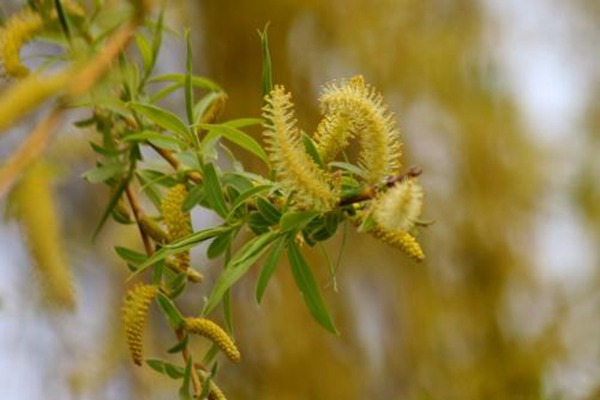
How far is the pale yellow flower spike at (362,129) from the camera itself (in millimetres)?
333

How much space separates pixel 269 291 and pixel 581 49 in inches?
29.4

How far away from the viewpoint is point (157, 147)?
43 centimetres

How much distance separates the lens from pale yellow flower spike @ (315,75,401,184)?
333 millimetres

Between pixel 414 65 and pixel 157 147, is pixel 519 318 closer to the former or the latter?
pixel 414 65

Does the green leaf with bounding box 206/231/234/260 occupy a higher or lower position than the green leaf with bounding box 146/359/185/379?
higher

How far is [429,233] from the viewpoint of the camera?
141 cm

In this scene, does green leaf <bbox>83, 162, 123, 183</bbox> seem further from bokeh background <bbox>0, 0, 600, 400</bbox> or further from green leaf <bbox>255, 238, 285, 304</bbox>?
bokeh background <bbox>0, 0, 600, 400</bbox>

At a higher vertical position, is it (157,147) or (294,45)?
(294,45)

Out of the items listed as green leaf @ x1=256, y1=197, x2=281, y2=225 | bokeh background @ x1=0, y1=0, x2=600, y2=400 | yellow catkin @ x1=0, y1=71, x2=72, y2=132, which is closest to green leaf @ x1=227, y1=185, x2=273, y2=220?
green leaf @ x1=256, y1=197, x2=281, y2=225

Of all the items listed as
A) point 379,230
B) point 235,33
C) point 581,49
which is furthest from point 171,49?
point 379,230

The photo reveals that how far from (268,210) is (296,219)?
2 cm

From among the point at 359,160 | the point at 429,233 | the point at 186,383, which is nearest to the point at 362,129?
the point at 359,160

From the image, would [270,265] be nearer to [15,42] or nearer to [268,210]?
[268,210]

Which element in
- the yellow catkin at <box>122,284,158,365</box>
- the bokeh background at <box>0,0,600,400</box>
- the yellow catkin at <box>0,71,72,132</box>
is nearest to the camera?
the yellow catkin at <box>0,71,72,132</box>
